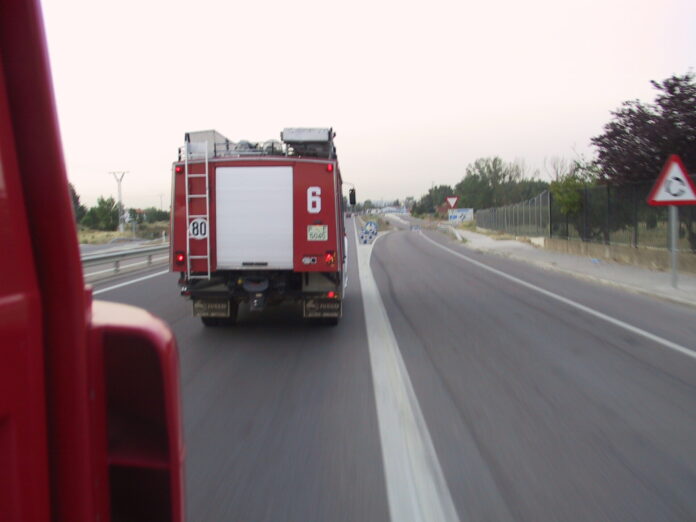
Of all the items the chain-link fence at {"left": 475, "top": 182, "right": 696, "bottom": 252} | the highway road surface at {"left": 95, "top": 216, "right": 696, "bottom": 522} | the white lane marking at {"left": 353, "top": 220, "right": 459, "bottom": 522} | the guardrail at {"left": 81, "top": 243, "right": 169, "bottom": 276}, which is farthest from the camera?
the chain-link fence at {"left": 475, "top": 182, "right": 696, "bottom": 252}

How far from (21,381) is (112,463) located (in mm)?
453

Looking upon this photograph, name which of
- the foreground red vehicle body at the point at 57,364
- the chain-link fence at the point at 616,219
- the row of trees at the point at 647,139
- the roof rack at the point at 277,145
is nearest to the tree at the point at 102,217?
the chain-link fence at the point at 616,219

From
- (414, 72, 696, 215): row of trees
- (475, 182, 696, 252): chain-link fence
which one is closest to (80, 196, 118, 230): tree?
(475, 182, 696, 252): chain-link fence

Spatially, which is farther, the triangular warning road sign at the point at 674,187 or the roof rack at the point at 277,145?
the triangular warning road sign at the point at 674,187

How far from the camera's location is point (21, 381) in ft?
4.70

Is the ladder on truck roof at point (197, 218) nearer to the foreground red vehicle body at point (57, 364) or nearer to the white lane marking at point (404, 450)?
the white lane marking at point (404, 450)

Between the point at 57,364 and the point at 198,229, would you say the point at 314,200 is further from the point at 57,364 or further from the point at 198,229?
the point at 57,364

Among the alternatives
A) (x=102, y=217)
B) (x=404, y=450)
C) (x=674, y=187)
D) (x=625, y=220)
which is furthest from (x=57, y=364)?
(x=102, y=217)

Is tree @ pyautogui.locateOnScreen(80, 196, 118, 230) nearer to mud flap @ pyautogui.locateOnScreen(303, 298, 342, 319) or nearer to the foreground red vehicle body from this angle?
mud flap @ pyautogui.locateOnScreen(303, 298, 342, 319)

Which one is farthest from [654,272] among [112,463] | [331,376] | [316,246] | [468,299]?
[112,463]

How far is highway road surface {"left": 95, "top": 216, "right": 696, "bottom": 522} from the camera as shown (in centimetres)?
412

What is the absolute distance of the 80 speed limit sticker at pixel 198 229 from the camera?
9250 mm

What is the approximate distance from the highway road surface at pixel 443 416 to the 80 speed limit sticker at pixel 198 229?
4.97 ft

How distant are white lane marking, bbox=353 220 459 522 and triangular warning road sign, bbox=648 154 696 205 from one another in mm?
8712
